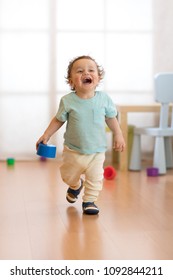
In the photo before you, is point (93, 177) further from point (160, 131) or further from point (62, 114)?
point (160, 131)

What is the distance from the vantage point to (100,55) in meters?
4.38

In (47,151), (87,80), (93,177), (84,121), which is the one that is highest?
(87,80)

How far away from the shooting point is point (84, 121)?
259 centimetres

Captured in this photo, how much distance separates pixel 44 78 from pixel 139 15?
2.50 feet

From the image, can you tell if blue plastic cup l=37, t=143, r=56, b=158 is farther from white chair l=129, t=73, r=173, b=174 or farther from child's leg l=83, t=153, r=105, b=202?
white chair l=129, t=73, r=173, b=174

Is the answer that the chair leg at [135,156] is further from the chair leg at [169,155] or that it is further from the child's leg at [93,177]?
the child's leg at [93,177]

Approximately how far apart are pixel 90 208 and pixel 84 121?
35 centimetres

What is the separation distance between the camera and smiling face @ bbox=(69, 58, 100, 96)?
2596mm

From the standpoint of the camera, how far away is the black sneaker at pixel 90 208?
8.56ft

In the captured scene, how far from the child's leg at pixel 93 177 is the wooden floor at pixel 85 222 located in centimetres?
9

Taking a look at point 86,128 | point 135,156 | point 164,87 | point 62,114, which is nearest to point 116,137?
point 86,128
